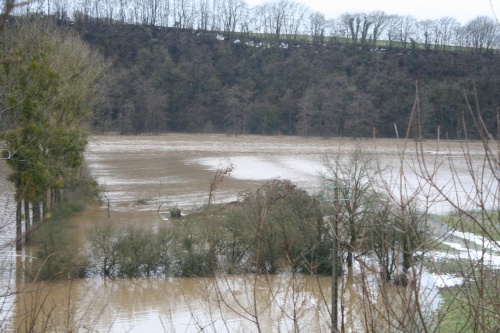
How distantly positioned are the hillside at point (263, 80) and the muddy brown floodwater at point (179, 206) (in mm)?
5097

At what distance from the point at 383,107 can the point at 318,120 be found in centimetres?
929

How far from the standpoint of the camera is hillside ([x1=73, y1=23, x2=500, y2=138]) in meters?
81.3

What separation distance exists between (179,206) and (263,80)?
67.0 metres

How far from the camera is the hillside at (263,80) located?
81312 mm

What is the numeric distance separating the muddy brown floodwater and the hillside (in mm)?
5097

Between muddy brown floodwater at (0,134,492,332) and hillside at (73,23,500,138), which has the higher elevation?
hillside at (73,23,500,138)

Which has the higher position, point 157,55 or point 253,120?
point 157,55

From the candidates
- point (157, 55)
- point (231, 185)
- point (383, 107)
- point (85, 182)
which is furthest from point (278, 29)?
point (85, 182)

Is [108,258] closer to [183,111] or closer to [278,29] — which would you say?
[183,111]

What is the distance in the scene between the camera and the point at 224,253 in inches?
833

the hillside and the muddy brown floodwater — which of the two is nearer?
the muddy brown floodwater

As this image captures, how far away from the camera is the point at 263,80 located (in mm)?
96438

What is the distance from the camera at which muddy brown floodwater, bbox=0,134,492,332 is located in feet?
41.5

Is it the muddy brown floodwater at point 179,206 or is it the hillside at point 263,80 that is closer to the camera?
the muddy brown floodwater at point 179,206
